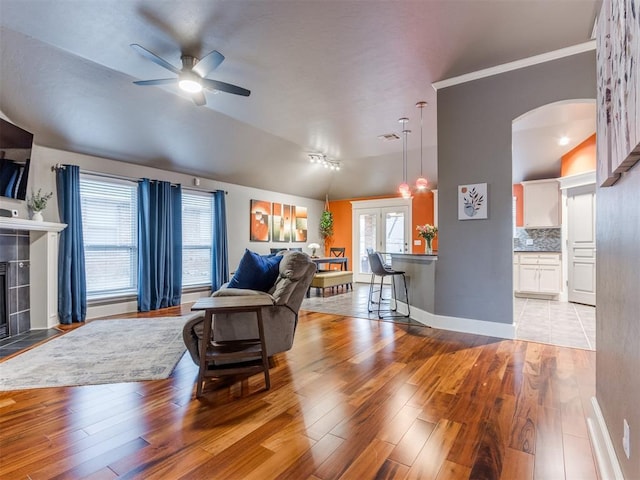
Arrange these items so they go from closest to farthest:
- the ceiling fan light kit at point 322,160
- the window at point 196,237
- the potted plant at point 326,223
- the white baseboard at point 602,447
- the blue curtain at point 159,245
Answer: the white baseboard at point 602,447 → the blue curtain at point 159,245 → the window at point 196,237 → the ceiling fan light kit at point 322,160 → the potted plant at point 326,223

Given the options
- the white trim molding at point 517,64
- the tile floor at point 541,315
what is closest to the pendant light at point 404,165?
the white trim molding at point 517,64

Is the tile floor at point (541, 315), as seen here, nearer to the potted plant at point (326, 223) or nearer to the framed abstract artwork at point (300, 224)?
the framed abstract artwork at point (300, 224)

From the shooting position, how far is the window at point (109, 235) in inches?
191

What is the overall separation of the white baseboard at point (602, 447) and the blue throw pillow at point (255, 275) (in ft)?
7.92

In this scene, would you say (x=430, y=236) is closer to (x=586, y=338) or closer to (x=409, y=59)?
(x=586, y=338)

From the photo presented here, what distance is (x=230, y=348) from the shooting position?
8.29 feet

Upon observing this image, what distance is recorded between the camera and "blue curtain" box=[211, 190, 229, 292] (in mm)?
6520

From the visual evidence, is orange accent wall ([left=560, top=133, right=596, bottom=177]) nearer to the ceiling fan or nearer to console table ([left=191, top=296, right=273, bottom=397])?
the ceiling fan

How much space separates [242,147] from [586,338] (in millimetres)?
5983

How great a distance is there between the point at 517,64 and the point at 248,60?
2945 millimetres

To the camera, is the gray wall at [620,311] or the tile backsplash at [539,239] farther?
the tile backsplash at [539,239]

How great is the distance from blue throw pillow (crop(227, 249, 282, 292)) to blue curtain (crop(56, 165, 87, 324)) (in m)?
2.95

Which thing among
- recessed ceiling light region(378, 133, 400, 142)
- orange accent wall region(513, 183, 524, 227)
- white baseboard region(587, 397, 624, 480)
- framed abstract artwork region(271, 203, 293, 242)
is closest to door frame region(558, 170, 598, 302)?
orange accent wall region(513, 183, 524, 227)

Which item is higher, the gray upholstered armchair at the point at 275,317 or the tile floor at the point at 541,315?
the gray upholstered armchair at the point at 275,317
